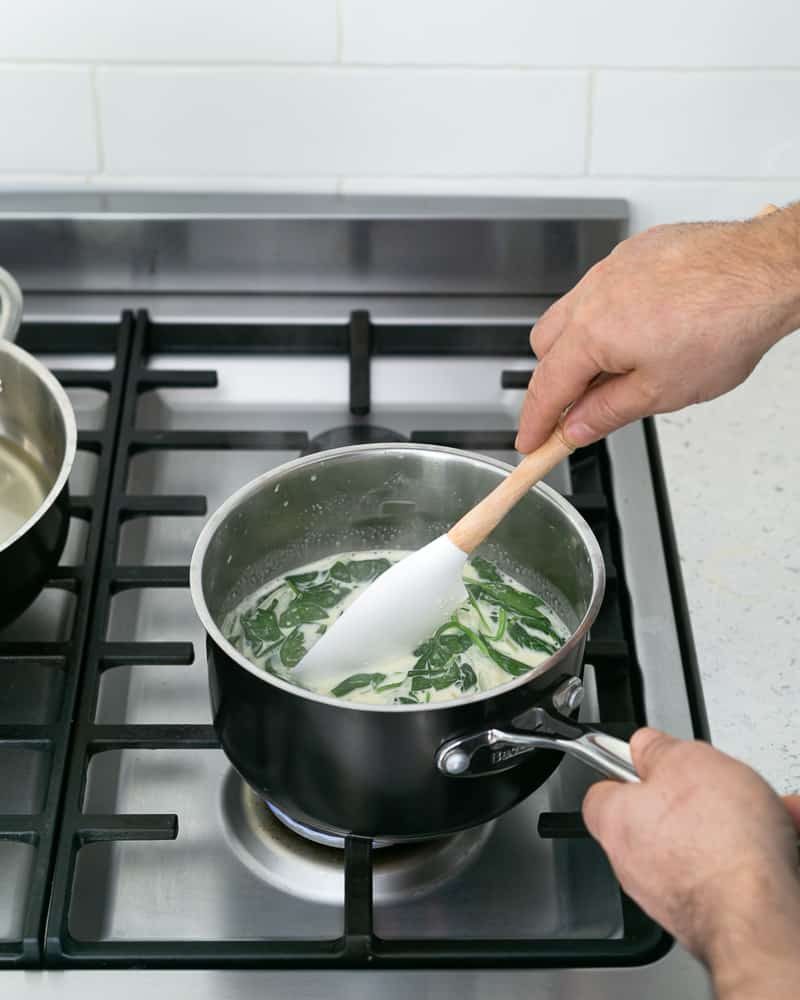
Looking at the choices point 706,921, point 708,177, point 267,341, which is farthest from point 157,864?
point 708,177

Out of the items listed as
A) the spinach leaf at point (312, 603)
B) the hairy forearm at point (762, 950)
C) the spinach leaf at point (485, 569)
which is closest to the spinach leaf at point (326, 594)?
the spinach leaf at point (312, 603)

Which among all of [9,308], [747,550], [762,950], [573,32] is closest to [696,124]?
[573,32]

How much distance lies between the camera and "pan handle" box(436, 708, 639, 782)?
745 millimetres

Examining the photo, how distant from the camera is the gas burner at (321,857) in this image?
87 centimetres

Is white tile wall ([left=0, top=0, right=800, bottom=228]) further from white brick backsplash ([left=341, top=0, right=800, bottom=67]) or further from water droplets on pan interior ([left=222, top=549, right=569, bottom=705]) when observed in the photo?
water droplets on pan interior ([left=222, top=549, right=569, bottom=705])

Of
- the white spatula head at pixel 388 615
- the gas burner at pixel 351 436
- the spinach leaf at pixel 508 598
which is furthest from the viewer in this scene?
the gas burner at pixel 351 436

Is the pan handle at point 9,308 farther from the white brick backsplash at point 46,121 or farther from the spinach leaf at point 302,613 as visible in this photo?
the spinach leaf at point 302,613

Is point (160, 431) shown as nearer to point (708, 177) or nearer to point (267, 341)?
point (267, 341)

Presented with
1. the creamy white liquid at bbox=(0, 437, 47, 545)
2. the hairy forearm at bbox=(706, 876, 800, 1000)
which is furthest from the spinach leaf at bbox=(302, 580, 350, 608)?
the hairy forearm at bbox=(706, 876, 800, 1000)

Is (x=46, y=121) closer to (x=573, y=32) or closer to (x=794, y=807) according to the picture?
(x=573, y=32)

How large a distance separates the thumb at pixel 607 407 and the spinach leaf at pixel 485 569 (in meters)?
0.19

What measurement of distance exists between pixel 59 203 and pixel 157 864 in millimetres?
665

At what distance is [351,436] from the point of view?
1191 mm

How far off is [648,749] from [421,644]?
0.29 m
